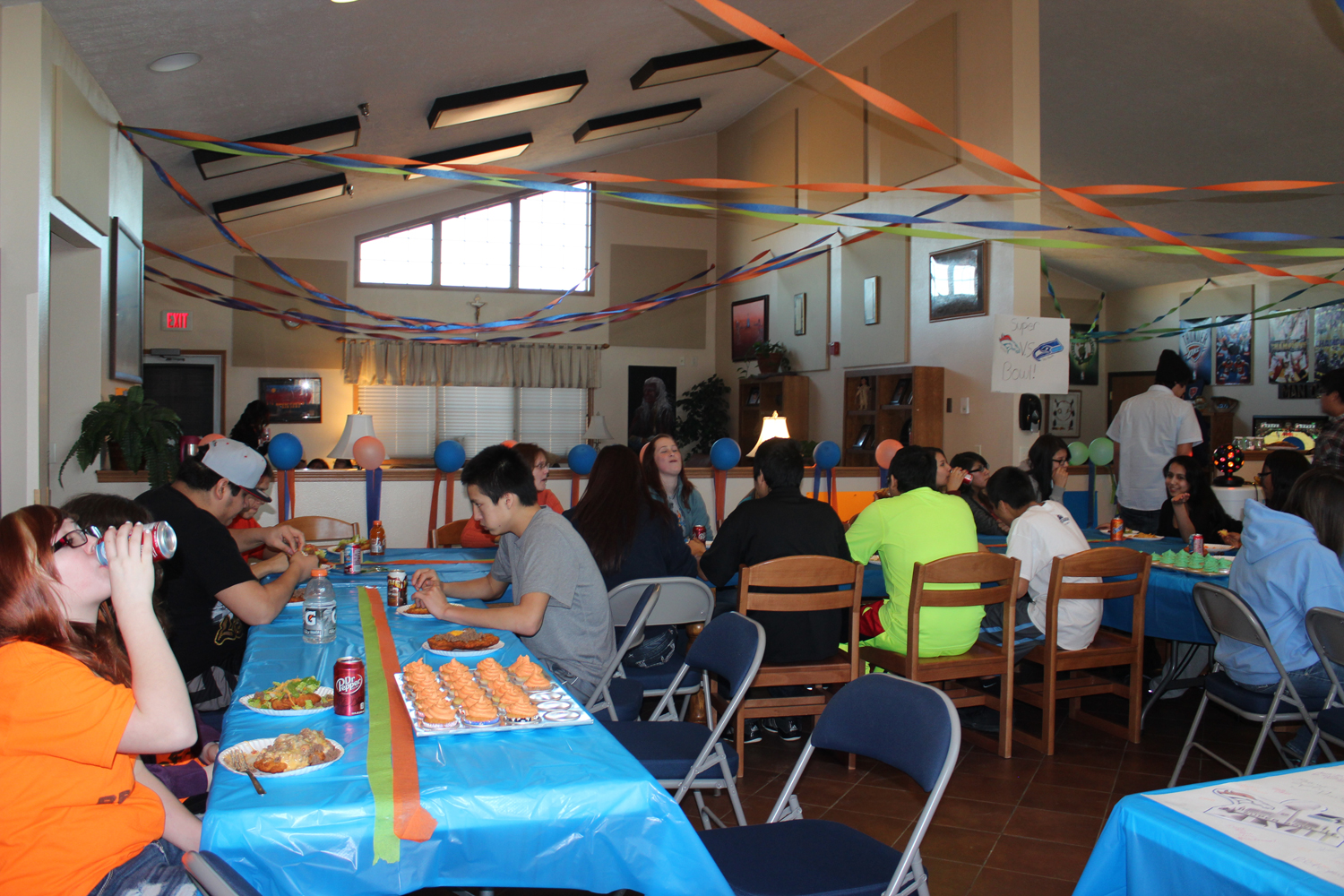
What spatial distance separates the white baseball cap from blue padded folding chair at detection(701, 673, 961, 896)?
1708mm

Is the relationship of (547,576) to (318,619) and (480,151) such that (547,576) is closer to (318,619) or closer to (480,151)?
(318,619)

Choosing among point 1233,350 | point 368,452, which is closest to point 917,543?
point 368,452

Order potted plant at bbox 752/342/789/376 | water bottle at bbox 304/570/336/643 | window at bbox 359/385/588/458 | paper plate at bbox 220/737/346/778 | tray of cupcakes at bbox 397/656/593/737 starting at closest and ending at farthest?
paper plate at bbox 220/737/346/778 → tray of cupcakes at bbox 397/656/593/737 → water bottle at bbox 304/570/336/643 → potted plant at bbox 752/342/789/376 → window at bbox 359/385/588/458

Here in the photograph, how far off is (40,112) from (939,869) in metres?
4.42

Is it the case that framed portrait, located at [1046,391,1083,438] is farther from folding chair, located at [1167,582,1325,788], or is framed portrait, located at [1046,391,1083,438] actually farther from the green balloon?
folding chair, located at [1167,582,1325,788]

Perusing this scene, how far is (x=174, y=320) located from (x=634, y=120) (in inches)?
207

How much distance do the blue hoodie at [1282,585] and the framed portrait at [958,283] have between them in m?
4.11

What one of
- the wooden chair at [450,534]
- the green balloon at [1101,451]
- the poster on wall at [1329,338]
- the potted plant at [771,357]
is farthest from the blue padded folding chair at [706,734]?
the poster on wall at [1329,338]

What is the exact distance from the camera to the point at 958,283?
7.02 metres

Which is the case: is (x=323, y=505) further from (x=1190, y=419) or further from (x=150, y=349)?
(x=150, y=349)

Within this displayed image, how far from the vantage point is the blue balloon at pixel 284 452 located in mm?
4582

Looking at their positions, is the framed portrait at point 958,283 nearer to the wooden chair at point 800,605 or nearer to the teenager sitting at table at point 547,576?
the wooden chair at point 800,605

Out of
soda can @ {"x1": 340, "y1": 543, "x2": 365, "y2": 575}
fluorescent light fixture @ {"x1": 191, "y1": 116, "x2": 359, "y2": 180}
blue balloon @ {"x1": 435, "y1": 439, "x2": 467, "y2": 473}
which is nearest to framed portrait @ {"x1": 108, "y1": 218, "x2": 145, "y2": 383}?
fluorescent light fixture @ {"x1": 191, "y1": 116, "x2": 359, "y2": 180}

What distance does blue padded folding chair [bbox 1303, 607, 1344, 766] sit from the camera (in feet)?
7.95
